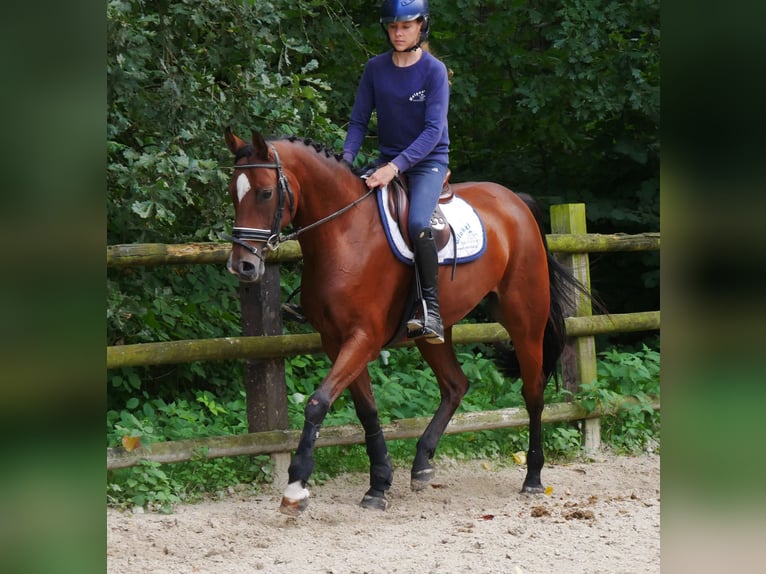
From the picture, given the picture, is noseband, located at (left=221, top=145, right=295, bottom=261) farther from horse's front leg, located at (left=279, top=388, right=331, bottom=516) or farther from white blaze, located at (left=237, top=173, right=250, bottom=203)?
horse's front leg, located at (left=279, top=388, right=331, bottom=516)

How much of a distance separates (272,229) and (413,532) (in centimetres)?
172

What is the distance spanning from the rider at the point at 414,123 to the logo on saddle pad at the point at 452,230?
0.08 m

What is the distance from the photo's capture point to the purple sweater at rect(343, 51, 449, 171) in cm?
514

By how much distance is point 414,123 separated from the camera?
5.32 m

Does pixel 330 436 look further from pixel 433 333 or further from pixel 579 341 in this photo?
pixel 579 341

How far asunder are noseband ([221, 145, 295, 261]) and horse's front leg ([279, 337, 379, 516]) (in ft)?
2.30

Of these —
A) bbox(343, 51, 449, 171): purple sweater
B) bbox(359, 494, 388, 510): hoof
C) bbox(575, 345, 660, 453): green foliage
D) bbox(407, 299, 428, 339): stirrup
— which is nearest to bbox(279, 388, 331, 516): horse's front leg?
bbox(407, 299, 428, 339): stirrup

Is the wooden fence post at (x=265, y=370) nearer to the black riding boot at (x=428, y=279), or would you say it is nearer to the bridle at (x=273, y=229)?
the bridle at (x=273, y=229)

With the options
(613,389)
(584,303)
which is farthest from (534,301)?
(613,389)

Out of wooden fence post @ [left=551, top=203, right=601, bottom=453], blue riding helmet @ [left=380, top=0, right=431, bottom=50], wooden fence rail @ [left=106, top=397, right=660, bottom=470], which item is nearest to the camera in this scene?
blue riding helmet @ [left=380, top=0, right=431, bottom=50]

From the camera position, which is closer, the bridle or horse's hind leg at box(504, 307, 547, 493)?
the bridle

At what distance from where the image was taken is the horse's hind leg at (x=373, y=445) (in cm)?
543

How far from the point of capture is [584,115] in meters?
8.68
